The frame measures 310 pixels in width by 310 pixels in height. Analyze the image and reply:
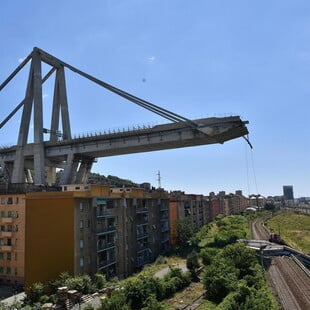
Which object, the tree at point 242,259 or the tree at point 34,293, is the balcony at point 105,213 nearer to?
the tree at point 34,293

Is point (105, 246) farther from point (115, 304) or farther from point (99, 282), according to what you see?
point (115, 304)

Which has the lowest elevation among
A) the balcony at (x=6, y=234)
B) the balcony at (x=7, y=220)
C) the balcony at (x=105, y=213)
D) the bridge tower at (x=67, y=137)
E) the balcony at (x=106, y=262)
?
the balcony at (x=106, y=262)

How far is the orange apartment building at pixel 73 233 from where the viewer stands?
34.8 metres

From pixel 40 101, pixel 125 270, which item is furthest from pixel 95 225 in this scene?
pixel 40 101

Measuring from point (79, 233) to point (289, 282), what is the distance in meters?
21.4

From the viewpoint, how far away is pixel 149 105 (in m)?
59.1

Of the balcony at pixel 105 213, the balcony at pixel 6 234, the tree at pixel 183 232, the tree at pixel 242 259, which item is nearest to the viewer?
the tree at pixel 242 259

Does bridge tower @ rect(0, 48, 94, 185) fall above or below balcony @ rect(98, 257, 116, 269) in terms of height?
above

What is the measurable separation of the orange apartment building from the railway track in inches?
692

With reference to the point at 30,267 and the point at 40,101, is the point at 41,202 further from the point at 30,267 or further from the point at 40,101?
the point at 40,101

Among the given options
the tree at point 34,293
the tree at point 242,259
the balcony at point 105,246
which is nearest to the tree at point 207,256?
the tree at point 242,259

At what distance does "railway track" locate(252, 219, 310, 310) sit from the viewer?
28273 mm

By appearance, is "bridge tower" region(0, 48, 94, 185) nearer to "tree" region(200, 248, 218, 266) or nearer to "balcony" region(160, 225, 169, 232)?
"balcony" region(160, 225, 169, 232)

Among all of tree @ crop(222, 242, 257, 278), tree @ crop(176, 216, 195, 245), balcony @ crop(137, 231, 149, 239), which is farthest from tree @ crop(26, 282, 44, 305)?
tree @ crop(176, 216, 195, 245)
